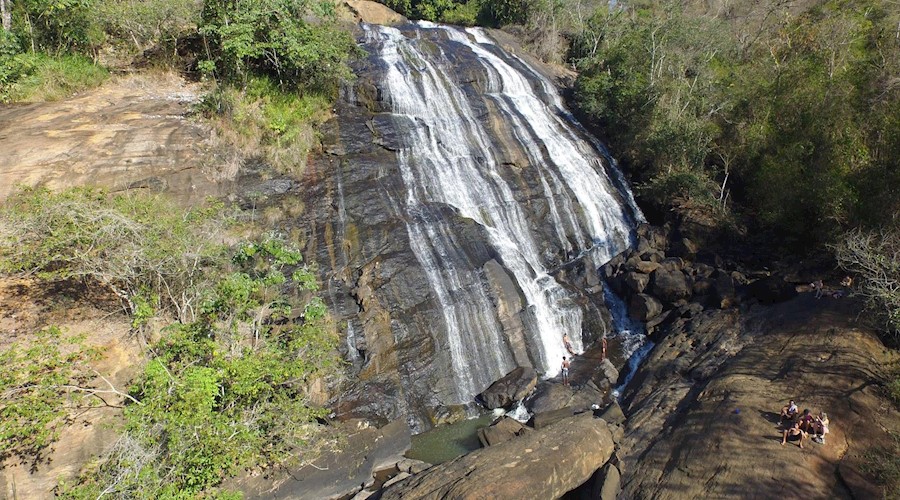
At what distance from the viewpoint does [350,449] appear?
1198 cm

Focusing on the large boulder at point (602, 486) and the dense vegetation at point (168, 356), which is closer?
the dense vegetation at point (168, 356)

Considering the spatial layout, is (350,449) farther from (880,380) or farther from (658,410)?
(880,380)

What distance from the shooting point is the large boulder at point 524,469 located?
948 centimetres

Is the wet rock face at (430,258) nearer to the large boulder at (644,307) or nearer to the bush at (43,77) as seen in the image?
the large boulder at (644,307)

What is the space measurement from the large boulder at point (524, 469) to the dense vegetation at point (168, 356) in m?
3.48

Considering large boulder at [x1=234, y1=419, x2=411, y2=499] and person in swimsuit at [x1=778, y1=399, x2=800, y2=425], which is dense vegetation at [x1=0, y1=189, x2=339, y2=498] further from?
person in swimsuit at [x1=778, y1=399, x2=800, y2=425]

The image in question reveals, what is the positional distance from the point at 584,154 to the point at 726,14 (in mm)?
28370

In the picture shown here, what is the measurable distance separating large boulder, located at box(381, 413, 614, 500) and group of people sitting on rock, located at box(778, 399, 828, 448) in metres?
3.92

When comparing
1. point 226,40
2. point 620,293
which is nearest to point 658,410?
point 620,293

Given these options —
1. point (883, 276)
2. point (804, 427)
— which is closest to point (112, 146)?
point (804, 427)

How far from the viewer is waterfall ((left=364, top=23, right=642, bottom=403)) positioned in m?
16.1

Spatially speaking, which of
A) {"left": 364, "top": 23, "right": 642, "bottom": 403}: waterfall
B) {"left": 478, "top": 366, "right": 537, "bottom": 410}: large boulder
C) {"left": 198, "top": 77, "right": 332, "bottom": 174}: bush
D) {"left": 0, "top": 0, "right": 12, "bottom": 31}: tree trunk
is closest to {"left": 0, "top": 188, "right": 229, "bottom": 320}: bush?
{"left": 198, "top": 77, "right": 332, "bottom": 174}: bush

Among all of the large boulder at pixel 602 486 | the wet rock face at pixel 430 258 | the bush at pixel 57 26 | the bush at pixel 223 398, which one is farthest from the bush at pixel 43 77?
the large boulder at pixel 602 486

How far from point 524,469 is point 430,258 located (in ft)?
28.1
